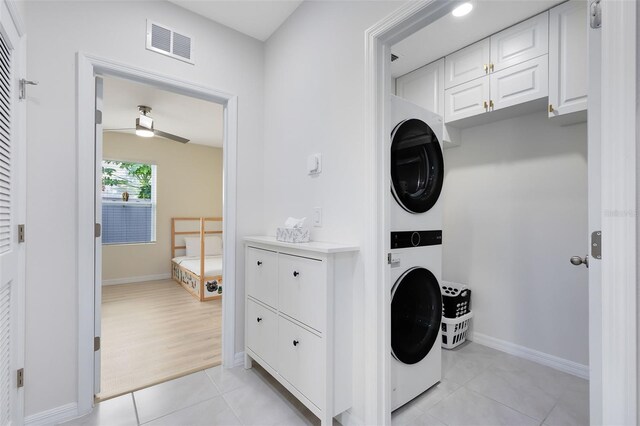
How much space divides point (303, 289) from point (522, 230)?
1.92m

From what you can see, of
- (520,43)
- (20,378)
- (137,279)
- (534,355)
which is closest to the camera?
(20,378)

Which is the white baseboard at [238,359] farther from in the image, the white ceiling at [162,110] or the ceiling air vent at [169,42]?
the white ceiling at [162,110]

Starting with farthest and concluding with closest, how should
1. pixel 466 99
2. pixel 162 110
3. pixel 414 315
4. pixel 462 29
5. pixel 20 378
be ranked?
pixel 162 110 → pixel 466 99 → pixel 462 29 → pixel 414 315 → pixel 20 378

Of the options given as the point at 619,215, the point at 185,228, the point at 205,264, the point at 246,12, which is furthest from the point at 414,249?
the point at 185,228

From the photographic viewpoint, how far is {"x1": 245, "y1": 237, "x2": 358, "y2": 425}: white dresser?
142 cm

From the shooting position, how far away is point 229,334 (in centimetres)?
220

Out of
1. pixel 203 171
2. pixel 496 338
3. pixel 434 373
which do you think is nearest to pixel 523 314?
pixel 496 338

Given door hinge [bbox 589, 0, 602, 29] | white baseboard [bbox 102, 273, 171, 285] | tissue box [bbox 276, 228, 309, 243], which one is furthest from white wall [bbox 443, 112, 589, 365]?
white baseboard [bbox 102, 273, 171, 285]

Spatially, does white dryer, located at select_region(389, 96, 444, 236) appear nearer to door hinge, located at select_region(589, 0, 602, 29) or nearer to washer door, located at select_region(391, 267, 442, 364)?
washer door, located at select_region(391, 267, 442, 364)

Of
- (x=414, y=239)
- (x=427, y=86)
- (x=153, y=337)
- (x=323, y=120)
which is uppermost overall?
(x=427, y=86)

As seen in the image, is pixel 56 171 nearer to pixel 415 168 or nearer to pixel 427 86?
pixel 415 168

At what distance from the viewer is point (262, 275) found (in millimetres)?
1922

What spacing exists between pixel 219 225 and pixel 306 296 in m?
4.46

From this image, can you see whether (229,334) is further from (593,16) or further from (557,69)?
(557,69)
